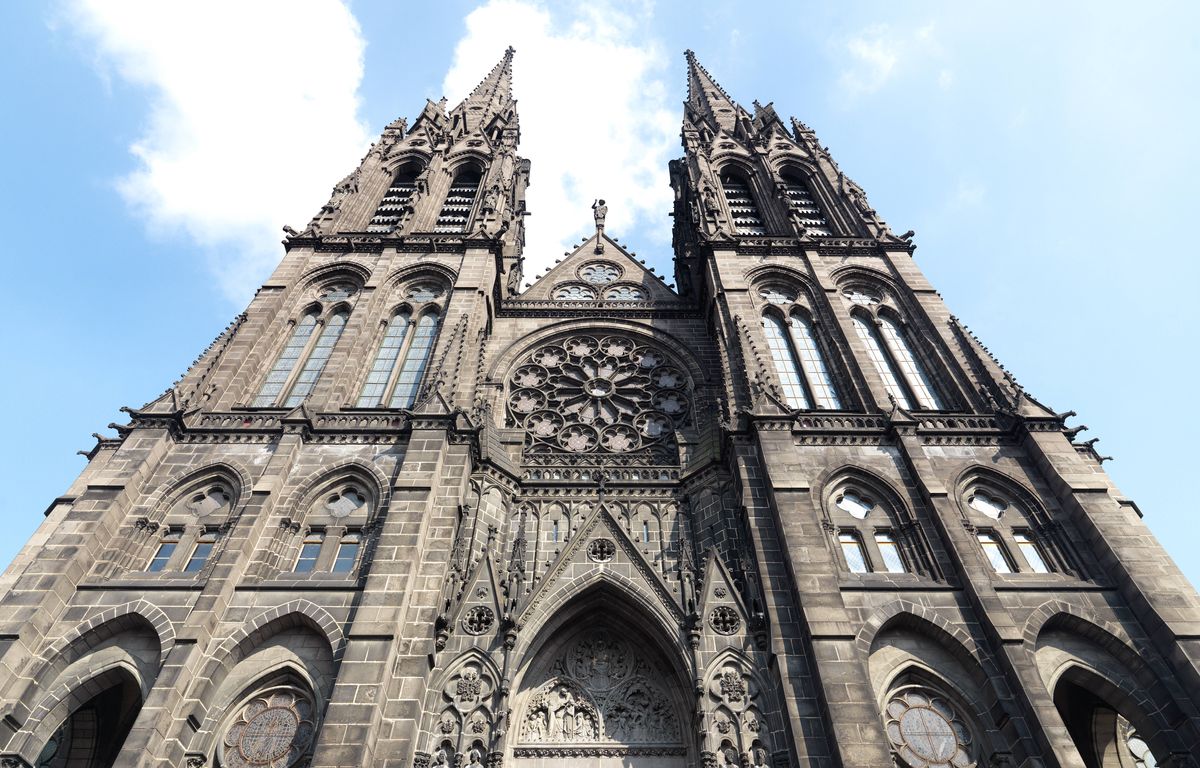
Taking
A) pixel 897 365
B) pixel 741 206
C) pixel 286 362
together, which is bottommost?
pixel 897 365

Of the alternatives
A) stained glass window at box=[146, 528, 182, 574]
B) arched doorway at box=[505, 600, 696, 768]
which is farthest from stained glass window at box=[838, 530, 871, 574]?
stained glass window at box=[146, 528, 182, 574]

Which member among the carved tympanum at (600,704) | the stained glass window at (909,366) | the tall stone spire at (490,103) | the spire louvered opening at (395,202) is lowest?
the carved tympanum at (600,704)

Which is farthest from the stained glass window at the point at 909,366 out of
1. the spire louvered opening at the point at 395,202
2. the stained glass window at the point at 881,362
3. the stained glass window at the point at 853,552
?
the spire louvered opening at the point at 395,202

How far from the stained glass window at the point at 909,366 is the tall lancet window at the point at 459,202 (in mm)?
14735

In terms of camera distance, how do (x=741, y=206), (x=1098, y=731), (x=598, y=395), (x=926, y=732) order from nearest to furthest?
(x=926, y=732) < (x=1098, y=731) < (x=598, y=395) < (x=741, y=206)

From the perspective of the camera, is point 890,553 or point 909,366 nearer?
point 890,553

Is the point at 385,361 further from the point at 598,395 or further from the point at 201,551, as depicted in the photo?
the point at 201,551

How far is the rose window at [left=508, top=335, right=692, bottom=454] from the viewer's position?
68.4 feet

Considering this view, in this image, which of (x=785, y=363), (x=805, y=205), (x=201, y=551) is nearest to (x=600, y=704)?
(x=201, y=551)

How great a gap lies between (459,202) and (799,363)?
50.3ft

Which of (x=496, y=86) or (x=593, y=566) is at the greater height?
(x=496, y=86)

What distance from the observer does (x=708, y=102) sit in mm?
39438

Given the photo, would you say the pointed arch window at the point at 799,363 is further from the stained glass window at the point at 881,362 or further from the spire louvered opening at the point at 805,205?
the spire louvered opening at the point at 805,205

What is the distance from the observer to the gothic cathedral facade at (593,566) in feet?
41.6
